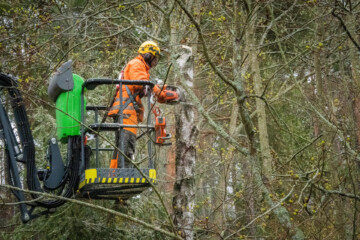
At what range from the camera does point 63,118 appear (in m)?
7.14

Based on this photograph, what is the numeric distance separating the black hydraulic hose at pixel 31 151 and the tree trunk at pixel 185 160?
1.43 m

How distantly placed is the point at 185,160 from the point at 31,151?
2.15 metres

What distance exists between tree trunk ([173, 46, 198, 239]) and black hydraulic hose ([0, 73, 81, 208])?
1430 mm

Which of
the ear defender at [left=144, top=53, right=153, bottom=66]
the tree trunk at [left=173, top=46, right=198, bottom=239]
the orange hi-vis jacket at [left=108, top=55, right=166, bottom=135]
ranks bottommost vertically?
the tree trunk at [left=173, top=46, right=198, bottom=239]

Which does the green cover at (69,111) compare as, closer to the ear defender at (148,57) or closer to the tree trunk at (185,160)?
the ear defender at (148,57)

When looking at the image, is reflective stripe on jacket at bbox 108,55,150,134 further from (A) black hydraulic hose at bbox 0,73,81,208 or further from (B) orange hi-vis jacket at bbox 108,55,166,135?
(A) black hydraulic hose at bbox 0,73,81,208

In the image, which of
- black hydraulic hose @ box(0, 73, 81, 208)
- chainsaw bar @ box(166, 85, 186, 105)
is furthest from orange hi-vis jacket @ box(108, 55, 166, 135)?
black hydraulic hose @ box(0, 73, 81, 208)

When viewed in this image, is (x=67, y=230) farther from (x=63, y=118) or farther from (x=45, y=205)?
(x=63, y=118)

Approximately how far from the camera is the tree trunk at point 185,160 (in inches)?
285

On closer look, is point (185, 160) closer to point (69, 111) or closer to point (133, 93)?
point (133, 93)

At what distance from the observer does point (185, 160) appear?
294 inches

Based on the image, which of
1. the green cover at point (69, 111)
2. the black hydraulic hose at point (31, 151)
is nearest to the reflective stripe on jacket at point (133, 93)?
the green cover at point (69, 111)

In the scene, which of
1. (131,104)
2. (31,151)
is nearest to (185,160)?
(131,104)

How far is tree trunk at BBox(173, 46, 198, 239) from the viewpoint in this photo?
23.7 feet
